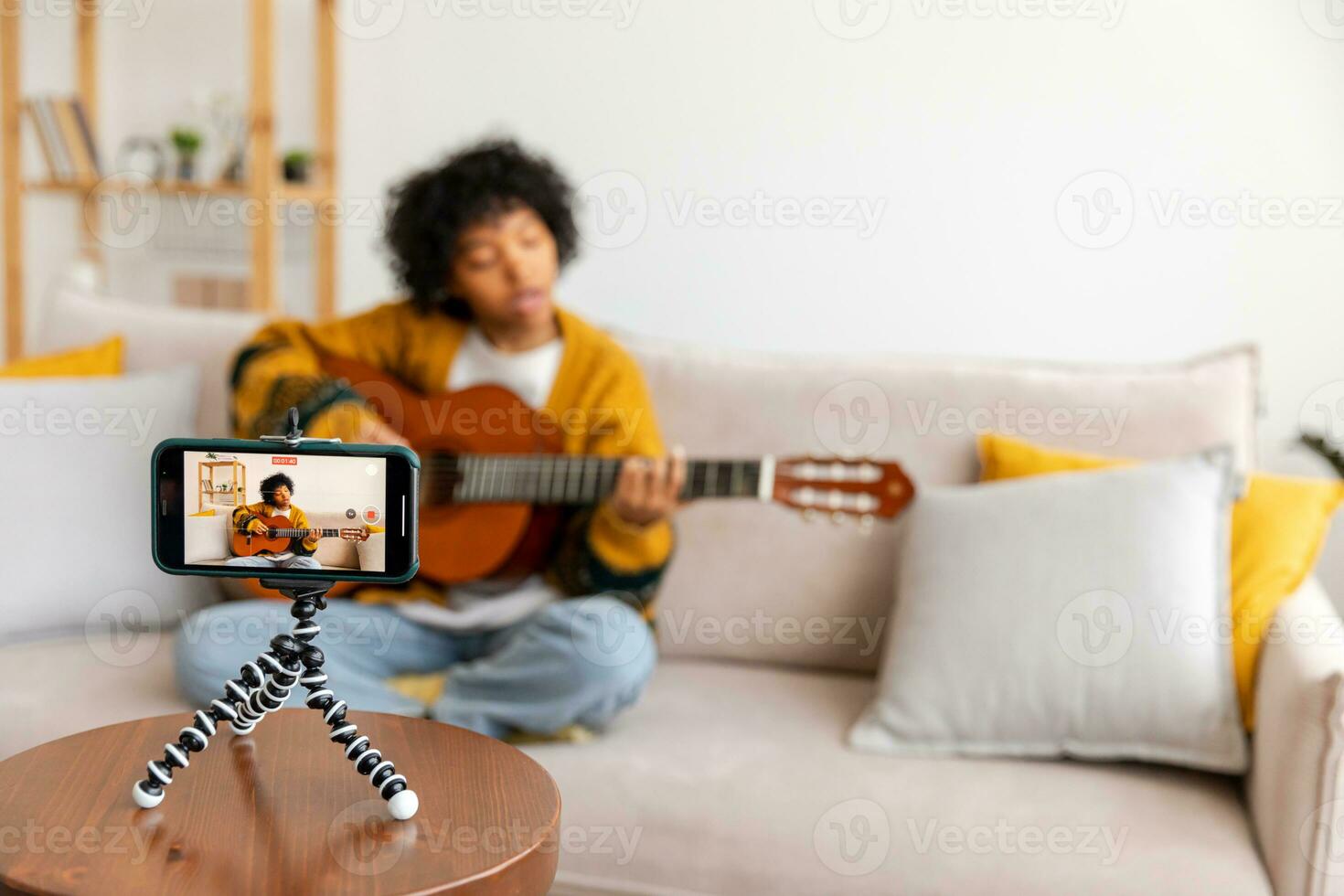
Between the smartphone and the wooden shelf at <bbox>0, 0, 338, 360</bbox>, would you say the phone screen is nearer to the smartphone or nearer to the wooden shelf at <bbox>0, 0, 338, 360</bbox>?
the smartphone

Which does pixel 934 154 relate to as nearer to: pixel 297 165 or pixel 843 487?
pixel 843 487

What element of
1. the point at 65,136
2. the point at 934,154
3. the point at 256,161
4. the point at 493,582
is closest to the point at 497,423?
the point at 493,582

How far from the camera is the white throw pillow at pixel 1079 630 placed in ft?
4.53

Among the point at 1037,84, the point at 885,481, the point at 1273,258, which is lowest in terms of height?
the point at 885,481

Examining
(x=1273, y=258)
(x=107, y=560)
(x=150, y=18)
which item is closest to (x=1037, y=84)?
(x=1273, y=258)

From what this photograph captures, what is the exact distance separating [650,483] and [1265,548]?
76 cm

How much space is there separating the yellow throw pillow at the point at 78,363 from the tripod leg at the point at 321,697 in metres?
1.18

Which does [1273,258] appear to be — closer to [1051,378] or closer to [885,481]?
[1051,378]

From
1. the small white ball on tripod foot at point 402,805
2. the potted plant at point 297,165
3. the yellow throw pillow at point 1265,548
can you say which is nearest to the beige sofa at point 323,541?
the small white ball on tripod foot at point 402,805

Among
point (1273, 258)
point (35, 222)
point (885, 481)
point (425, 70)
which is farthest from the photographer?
point (35, 222)

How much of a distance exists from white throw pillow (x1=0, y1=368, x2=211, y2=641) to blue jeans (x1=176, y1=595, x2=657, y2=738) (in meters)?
0.25

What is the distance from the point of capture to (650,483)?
61.7 inches

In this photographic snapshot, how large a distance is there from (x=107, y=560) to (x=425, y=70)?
120cm

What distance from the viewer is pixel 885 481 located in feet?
5.08
